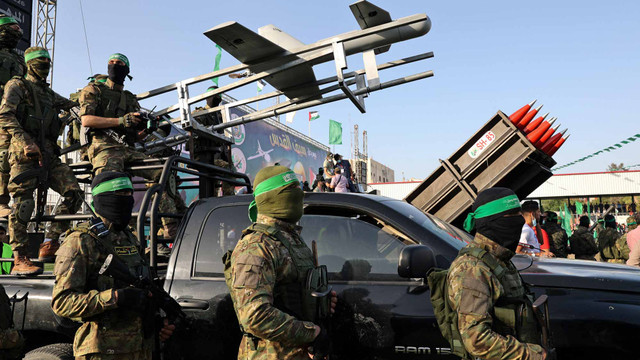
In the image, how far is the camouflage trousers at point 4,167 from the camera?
4.43m

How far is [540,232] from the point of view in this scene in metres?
7.71

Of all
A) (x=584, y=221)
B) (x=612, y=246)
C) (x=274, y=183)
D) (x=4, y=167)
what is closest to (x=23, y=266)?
(x=4, y=167)

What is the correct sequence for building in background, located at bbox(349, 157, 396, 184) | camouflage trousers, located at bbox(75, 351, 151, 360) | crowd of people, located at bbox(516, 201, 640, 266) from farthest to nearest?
1. building in background, located at bbox(349, 157, 396, 184)
2. crowd of people, located at bbox(516, 201, 640, 266)
3. camouflage trousers, located at bbox(75, 351, 151, 360)

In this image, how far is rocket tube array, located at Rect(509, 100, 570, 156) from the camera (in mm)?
6637

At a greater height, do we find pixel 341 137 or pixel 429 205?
pixel 341 137

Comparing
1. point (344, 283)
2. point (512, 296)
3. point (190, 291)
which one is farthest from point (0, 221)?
point (512, 296)

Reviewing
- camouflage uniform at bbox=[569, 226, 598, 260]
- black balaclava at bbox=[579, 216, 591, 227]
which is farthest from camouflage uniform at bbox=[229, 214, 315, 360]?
black balaclava at bbox=[579, 216, 591, 227]

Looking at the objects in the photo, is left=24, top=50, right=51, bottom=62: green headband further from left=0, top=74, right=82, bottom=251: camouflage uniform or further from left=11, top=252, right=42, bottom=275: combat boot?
left=11, top=252, right=42, bottom=275: combat boot

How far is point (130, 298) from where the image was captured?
2486mm

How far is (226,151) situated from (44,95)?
2299mm

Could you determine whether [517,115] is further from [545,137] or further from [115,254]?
[115,254]

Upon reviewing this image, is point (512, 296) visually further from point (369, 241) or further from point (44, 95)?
point (44, 95)

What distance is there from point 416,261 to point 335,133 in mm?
26458

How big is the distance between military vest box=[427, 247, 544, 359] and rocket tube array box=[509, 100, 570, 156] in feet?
16.2
